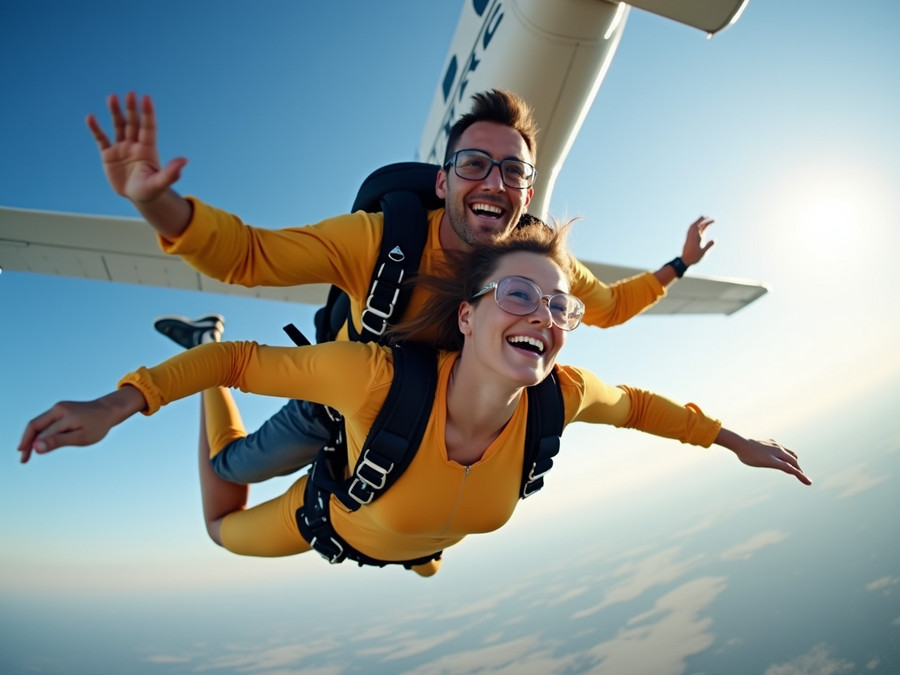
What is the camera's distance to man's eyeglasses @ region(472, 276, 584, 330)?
1.94 meters

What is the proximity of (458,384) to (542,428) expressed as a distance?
45 centimetres

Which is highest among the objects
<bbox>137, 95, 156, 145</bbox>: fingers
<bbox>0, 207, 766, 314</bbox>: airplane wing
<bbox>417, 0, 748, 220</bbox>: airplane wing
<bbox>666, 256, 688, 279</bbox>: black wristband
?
<bbox>0, 207, 766, 314</bbox>: airplane wing

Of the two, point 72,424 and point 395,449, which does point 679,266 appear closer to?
point 395,449

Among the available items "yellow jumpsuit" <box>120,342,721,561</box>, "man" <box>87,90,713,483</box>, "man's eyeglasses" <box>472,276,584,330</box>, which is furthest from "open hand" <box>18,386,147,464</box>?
"man's eyeglasses" <box>472,276,584,330</box>

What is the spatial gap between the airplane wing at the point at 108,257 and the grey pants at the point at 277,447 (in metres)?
3.25

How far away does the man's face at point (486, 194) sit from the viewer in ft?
8.05

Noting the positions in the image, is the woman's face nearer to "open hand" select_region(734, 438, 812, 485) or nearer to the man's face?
the man's face

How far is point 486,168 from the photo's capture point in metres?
2.54

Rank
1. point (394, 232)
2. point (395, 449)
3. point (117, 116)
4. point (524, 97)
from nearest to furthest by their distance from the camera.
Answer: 1. point (117, 116)
2. point (395, 449)
3. point (394, 232)
4. point (524, 97)

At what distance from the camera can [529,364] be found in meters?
1.86

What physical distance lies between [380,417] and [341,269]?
75cm

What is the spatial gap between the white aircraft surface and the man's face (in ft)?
3.99

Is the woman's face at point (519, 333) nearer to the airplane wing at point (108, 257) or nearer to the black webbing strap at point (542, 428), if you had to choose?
the black webbing strap at point (542, 428)

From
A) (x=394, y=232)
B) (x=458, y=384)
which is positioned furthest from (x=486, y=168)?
(x=458, y=384)
